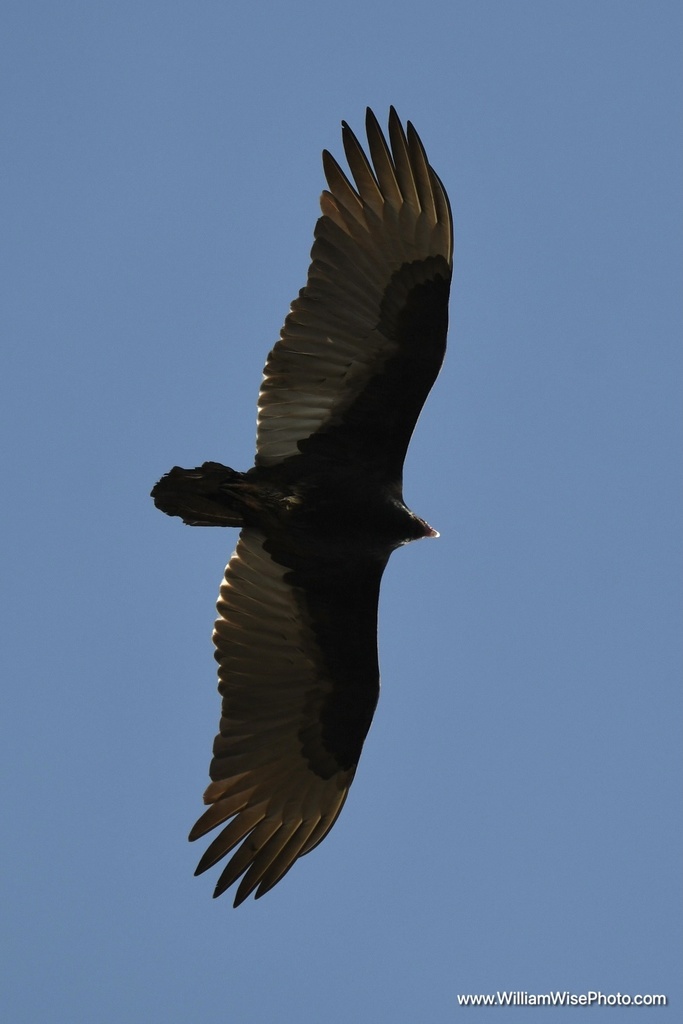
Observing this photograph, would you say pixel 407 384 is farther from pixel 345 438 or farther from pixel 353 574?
pixel 353 574

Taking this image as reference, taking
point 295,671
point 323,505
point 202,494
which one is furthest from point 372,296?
point 295,671

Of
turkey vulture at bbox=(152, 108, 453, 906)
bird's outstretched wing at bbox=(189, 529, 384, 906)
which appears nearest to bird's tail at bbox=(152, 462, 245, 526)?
turkey vulture at bbox=(152, 108, 453, 906)

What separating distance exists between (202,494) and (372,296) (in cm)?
160

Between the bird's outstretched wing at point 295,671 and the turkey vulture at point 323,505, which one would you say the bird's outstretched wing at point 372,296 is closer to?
the turkey vulture at point 323,505

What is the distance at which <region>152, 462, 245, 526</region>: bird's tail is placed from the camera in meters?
8.40

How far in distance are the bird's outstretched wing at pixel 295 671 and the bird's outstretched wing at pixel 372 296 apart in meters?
1.08

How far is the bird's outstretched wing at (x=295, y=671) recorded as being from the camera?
893cm

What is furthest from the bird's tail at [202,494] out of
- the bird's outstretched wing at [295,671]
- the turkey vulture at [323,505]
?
the bird's outstretched wing at [295,671]

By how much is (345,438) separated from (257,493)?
2.15 feet

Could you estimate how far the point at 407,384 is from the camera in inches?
340

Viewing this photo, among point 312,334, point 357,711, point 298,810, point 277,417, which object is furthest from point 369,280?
point 298,810

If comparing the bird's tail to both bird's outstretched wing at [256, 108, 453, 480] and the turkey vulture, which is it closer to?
the turkey vulture

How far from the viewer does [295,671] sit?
30.1ft

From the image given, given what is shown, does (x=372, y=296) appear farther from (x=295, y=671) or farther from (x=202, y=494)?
(x=295, y=671)
